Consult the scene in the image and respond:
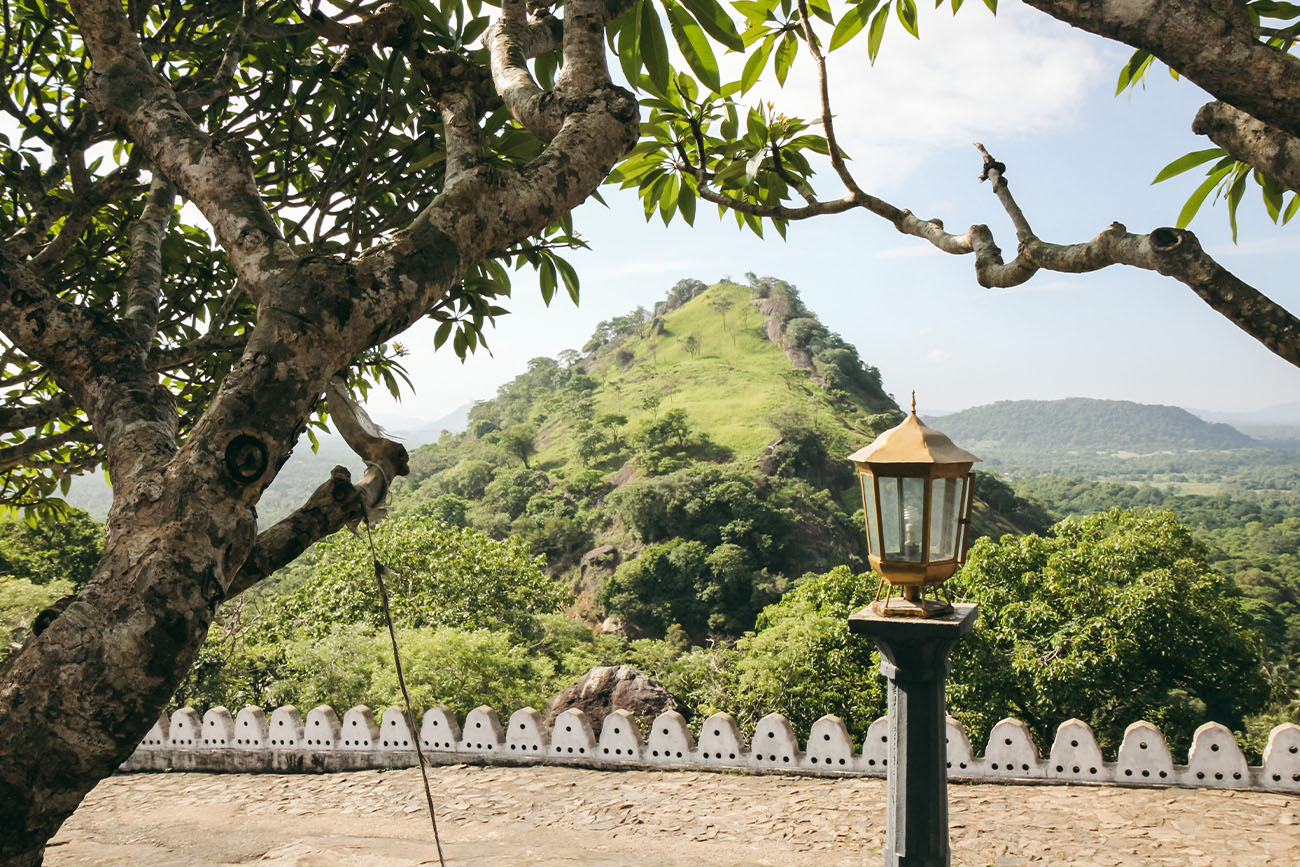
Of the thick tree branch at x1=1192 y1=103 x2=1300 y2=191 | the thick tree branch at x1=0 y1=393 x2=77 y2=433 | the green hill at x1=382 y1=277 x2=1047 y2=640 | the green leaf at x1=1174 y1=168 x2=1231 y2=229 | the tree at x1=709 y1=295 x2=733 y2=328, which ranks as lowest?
the thick tree branch at x1=0 y1=393 x2=77 y2=433

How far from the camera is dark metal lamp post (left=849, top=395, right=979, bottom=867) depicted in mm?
2711

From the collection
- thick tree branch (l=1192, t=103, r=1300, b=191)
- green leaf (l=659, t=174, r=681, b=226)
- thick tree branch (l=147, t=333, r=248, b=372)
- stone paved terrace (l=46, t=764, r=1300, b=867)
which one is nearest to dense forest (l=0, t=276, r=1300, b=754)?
stone paved terrace (l=46, t=764, r=1300, b=867)

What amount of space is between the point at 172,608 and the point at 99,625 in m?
0.09

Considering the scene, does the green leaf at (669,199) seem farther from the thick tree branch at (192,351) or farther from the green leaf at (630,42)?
the thick tree branch at (192,351)

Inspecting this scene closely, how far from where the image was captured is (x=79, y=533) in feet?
77.4

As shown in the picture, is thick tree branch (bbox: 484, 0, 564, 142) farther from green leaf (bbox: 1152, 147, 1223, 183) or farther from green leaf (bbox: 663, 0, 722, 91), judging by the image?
green leaf (bbox: 1152, 147, 1223, 183)

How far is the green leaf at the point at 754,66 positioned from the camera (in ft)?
7.52

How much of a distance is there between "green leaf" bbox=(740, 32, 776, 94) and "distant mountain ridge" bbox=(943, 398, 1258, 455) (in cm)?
17356

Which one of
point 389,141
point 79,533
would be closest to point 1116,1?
point 389,141

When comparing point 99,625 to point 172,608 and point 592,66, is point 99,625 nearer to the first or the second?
point 172,608

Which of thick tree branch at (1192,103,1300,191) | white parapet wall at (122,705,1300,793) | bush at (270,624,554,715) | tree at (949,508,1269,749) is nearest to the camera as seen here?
thick tree branch at (1192,103,1300,191)

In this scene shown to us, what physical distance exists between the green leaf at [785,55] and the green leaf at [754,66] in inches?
1.2

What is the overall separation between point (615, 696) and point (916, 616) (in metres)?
5.80

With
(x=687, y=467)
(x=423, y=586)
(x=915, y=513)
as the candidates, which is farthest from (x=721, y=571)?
(x=915, y=513)
